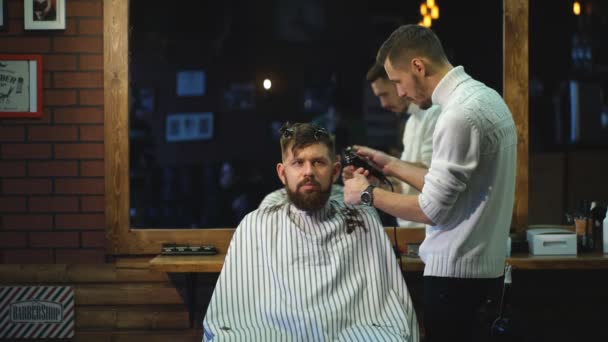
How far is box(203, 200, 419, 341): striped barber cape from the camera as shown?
8.93 ft

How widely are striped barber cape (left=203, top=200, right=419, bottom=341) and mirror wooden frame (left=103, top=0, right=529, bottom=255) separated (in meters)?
0.81

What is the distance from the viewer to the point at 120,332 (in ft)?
12.4

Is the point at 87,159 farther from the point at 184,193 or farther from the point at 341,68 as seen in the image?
the point at 341,68

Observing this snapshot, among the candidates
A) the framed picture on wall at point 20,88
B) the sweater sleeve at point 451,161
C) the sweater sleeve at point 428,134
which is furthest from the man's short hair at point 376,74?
the framed picture on wall at point 20,88

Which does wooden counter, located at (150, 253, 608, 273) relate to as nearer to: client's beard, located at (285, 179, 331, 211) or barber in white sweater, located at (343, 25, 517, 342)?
client's beard, located at (285, 179, 331, 211)

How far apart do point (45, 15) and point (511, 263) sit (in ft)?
8.32

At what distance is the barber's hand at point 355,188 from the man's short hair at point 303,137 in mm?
255

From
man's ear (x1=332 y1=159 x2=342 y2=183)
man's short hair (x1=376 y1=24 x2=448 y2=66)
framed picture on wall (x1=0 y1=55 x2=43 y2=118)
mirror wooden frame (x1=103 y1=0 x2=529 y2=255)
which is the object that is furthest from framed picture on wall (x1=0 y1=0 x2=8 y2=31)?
man's short hair (x1=376 y1=24 x2=448 y2=66)

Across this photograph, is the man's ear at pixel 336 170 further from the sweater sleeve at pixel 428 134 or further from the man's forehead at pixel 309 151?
the sweater sleeve at pixel 428 134

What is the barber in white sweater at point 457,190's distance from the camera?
2342mm

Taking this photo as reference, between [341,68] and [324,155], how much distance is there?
192cm

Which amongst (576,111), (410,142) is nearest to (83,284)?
(410,142)

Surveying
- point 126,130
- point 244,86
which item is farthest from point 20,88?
point 244,86

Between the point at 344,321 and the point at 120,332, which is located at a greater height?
the point at 344,321
